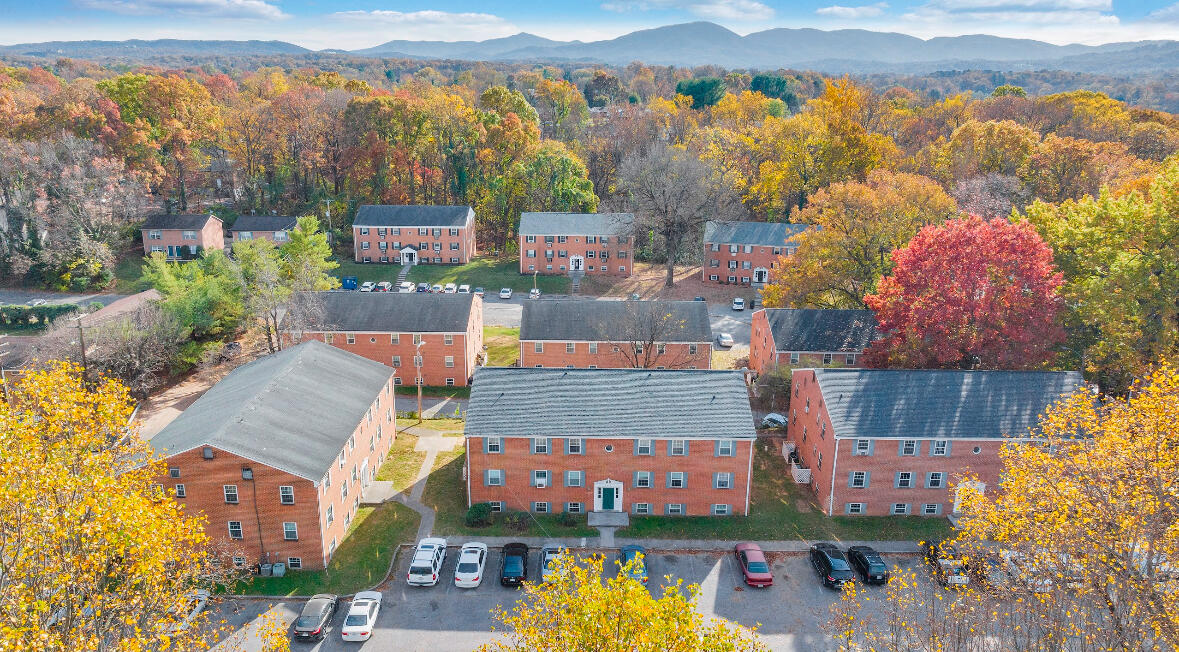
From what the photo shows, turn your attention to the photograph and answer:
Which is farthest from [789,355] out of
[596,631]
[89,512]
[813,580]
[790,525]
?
[89,512]

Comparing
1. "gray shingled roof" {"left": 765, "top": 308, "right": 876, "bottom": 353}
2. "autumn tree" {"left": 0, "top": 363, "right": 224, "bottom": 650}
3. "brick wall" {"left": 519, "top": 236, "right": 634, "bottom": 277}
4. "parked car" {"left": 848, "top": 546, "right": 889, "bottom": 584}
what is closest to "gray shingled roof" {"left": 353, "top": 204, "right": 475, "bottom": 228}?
"brick wall" {"left": 519, "top": 236, "right": 634, "bottom": 277}

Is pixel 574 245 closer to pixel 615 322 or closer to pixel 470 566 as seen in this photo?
pixel 615 322

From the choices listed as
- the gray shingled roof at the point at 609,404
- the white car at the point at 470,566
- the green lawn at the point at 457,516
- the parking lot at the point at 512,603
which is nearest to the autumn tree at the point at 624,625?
the parking lot at the point at 512,603

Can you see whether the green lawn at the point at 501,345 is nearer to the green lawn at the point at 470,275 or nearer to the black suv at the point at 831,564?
the green lawn at the point at 470,275

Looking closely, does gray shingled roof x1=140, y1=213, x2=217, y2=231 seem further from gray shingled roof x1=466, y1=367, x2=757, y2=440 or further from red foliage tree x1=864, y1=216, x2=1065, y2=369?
red foliage tree x1=864, y1=216, x2=1065, y2=369

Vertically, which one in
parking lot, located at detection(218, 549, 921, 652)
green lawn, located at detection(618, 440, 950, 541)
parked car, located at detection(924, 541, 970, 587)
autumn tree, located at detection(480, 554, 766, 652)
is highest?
autumn tree, located at detection(480, 554, 766, 652)
